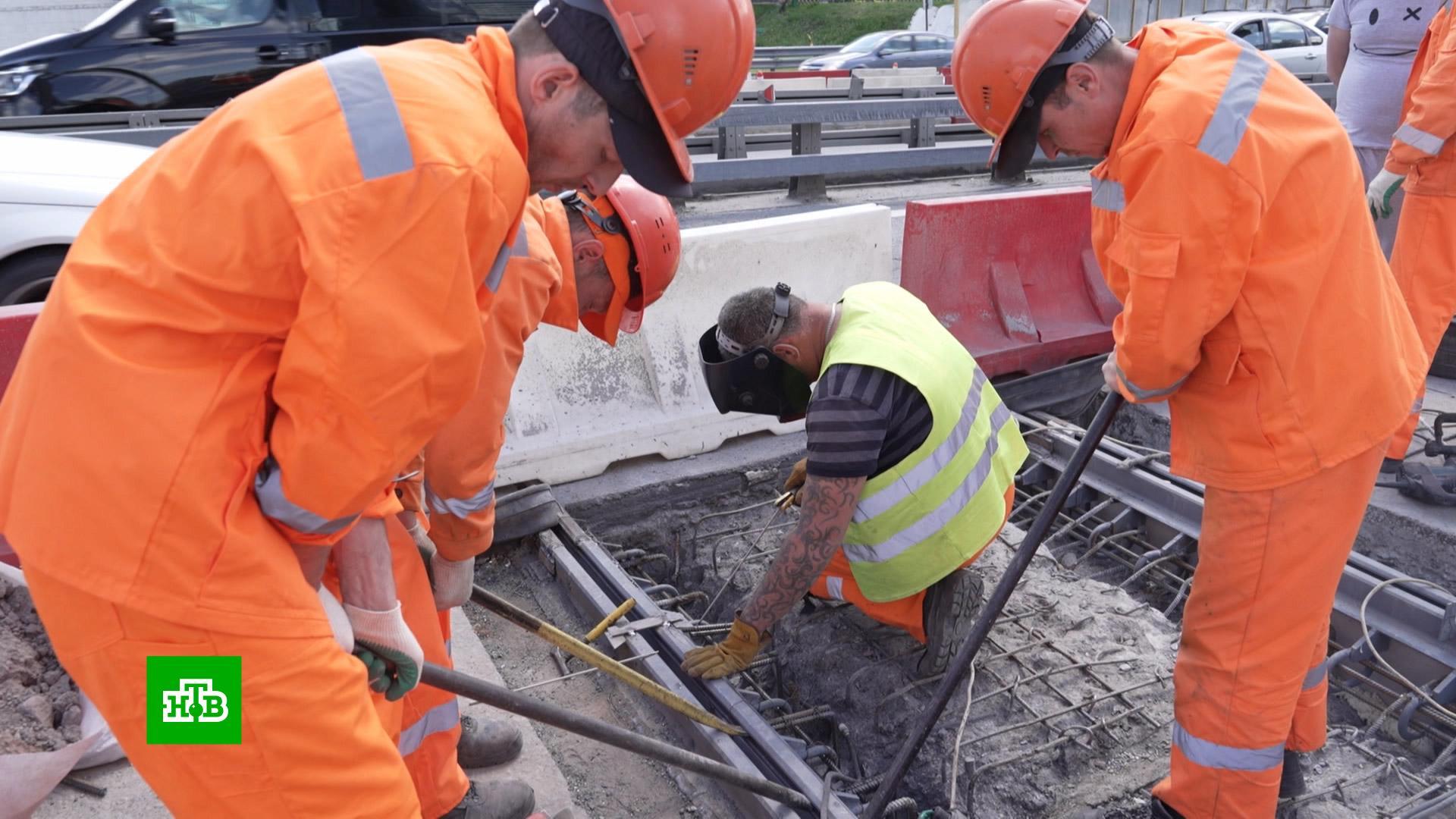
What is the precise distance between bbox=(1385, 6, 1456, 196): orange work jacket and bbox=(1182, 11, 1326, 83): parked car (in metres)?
15.2

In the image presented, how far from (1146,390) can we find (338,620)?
1.98 metres

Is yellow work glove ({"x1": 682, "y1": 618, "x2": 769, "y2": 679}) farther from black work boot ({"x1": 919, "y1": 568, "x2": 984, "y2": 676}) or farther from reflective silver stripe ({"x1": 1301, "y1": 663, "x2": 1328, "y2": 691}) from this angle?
reflective silver stripe ({"x1": 1301, "y1": 663, "x2": 1328, "y2": 691})

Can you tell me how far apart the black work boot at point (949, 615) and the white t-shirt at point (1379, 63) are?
379 centimetres

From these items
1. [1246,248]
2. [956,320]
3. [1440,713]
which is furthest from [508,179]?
[956,320]

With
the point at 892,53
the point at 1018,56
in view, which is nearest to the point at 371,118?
the point at 1018,56

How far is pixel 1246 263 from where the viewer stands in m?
2.33

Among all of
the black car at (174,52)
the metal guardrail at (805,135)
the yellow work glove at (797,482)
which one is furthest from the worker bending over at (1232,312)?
the black car at (174,52)

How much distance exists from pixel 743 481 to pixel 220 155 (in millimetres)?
3575

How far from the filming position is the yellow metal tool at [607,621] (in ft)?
11.8

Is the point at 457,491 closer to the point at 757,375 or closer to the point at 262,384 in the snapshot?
the point at 262,384

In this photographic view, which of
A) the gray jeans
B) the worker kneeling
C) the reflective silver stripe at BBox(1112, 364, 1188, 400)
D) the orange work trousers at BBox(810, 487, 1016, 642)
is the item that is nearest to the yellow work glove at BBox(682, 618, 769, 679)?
the worker kneeling

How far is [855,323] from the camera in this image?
10.8 feet

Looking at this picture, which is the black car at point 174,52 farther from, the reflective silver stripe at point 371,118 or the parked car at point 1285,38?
the parked car at point 1285,38

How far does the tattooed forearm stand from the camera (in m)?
3.14
